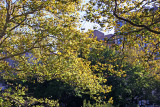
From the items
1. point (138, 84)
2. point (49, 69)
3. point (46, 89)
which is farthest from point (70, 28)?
point (138, 84)

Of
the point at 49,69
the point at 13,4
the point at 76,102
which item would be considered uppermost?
the point at 13,4

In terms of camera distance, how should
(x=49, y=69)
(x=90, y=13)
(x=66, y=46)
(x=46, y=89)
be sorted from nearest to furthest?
(x=90, y=13)
(x=66, y=46)
(x=49, y=69)
(x=46, y=89)

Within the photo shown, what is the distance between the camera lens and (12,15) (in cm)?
915

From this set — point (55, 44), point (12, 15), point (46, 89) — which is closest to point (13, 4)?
point (12, 15)

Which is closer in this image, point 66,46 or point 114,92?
point 66,46

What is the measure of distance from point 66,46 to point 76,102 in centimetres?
1848

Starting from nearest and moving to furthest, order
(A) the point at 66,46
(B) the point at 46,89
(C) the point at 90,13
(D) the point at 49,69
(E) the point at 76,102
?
(C) the point at 90,13
(A) the point at 66,46
(D) the point at 49,69
(B) the point at 46,89
(E) the point at 76,102

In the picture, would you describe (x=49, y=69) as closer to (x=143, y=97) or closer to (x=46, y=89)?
(x=46, y=89)

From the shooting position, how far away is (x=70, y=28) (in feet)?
29.5

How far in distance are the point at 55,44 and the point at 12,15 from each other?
95.6 inches

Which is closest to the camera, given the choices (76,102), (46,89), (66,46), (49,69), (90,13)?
(90,13)

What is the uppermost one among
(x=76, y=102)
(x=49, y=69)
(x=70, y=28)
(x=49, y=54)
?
(x=70, y=28)

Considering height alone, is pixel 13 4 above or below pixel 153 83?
above

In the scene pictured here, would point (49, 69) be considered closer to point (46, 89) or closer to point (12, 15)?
point (12, 15)
